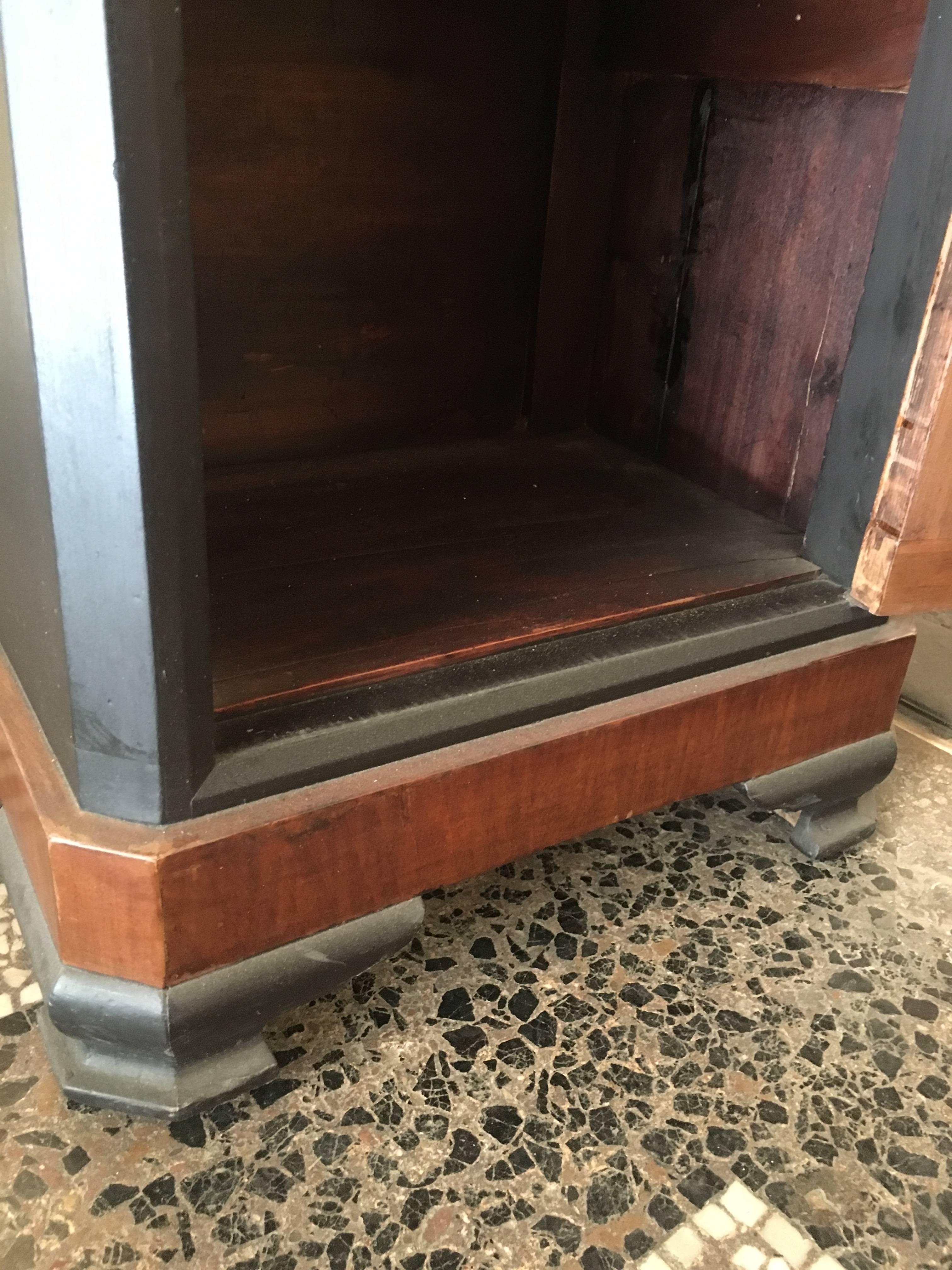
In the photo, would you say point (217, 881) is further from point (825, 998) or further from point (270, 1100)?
point (825, 998)

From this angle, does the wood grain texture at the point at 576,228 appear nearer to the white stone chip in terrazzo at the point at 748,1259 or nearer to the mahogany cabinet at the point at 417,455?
the mahogany cabinet at the point at 417,455

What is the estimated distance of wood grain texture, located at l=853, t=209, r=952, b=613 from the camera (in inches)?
32.7

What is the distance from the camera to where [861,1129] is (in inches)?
30.9

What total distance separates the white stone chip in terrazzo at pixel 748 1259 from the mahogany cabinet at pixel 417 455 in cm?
30

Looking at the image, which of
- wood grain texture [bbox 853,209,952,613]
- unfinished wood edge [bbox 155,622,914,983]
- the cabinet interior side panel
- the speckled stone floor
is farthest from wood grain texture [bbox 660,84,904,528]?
the speckled stone floor

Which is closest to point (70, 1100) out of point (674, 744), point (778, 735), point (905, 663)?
point (674, 744)

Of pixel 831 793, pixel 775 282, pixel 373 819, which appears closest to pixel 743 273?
pixel 775 282

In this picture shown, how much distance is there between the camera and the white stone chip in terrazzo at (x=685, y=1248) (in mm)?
686

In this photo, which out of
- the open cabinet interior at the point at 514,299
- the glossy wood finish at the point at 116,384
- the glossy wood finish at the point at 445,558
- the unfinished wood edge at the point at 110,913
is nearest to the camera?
the glossy wood finish at the point at 116,384

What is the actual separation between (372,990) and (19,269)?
61cm

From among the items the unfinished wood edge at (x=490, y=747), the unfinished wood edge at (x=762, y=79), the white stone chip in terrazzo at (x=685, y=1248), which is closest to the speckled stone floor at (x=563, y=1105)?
the white stone chip in terrazzo at (x=685, y=1248)

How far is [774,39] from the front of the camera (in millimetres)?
958

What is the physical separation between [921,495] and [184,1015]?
69cm

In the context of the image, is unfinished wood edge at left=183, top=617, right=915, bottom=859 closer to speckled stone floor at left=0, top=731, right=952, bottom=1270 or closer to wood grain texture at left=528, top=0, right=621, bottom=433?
speckled stone floor at left=0, top=731, right=952, bottom=1270
